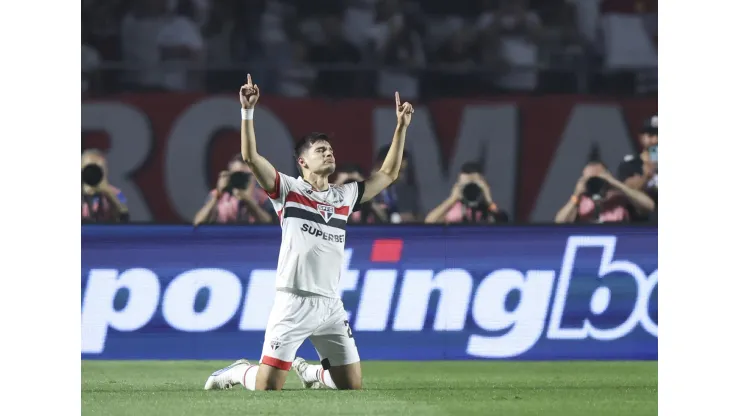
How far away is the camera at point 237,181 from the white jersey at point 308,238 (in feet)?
9.31

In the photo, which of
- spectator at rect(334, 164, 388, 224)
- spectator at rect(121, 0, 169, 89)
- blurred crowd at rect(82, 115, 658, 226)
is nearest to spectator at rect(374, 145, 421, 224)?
blurred crowd at rect(82, 115, 658, 226)

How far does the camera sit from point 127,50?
45.4ft

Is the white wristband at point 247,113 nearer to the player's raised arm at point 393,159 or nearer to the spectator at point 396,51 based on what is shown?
the player's raised arm at point 393,159

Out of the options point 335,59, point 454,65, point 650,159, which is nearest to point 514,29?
point 454,65

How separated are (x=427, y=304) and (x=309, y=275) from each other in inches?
89.8

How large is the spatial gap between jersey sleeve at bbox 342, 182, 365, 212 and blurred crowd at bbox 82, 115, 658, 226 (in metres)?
2.27

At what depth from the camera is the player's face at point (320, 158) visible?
8.34 meters

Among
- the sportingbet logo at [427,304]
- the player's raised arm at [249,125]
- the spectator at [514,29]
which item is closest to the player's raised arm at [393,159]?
the player's raised arm at [249,125]

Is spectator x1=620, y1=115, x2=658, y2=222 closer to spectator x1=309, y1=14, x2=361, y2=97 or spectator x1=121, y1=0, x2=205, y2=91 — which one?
spectator x1=309, y1=14, x2=361, y2=97

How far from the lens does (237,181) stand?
11.3 m

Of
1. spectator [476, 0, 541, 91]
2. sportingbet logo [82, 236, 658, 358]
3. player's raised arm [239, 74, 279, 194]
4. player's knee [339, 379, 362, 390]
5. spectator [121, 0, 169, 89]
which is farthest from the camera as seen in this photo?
spectator [476, 0, 541, 91]

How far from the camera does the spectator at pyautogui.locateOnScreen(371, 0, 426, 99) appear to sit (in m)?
13.6

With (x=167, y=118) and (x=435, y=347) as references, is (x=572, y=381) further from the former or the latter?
(x=167, y=118)
